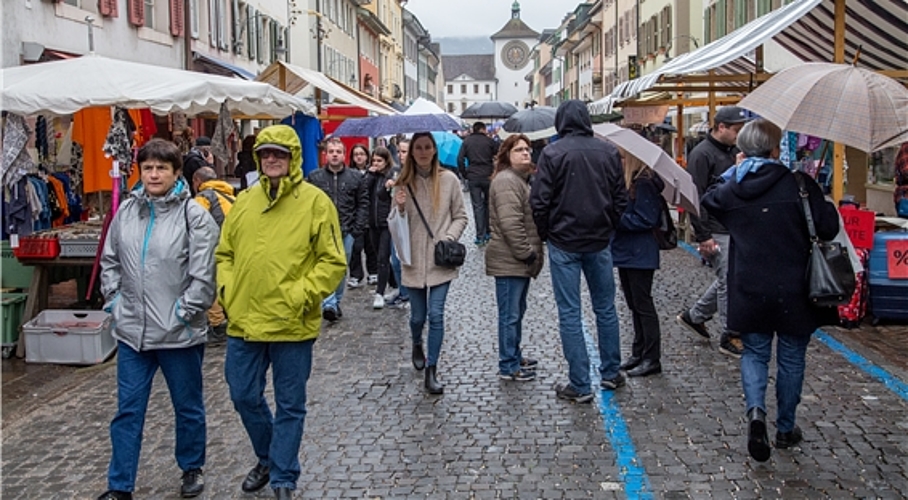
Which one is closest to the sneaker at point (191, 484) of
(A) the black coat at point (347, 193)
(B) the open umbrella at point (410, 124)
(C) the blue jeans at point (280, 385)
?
(C) the blue jeans at point (280, 385)

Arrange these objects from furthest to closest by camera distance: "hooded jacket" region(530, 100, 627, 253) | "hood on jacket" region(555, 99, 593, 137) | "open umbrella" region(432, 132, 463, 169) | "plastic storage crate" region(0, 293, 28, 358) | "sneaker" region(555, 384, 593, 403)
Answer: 1. "open umbrella" region(432, 132, 463, 169)
2. "plastic storage crate" region(0, 293, 28, 358)
3. "sneaker" region(555, 384, 593, 403)
4. "hood on jacket" region(555, 99, 593, 137)
5. "hooded jacket" region(530, 100, 627, 253)

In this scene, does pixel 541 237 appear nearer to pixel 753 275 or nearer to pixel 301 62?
pixel 753 275

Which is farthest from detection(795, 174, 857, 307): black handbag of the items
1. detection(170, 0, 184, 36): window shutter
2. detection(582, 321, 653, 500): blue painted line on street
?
Answer: detection(170, 0, 184, 36): window shutter

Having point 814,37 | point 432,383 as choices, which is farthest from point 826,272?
point 814,37

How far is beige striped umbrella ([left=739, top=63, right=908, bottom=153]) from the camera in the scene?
5.46 m

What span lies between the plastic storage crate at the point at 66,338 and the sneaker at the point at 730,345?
5089 mm

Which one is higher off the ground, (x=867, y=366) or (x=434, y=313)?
(x=434, y=313)

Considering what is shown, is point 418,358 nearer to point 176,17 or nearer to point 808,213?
point 808,213

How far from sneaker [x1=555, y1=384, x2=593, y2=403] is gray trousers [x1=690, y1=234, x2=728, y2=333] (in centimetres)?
140

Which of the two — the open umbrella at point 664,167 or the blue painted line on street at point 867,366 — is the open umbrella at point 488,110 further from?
the open umbrella at point 664,167

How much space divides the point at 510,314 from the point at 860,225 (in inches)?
152

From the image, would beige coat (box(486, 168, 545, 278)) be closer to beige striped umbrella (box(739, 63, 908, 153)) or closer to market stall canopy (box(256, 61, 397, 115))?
beige striped umbrella (box(739, 63, 908, 153))

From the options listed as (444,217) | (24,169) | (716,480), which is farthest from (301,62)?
(716,480)

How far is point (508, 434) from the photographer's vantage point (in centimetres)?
605
